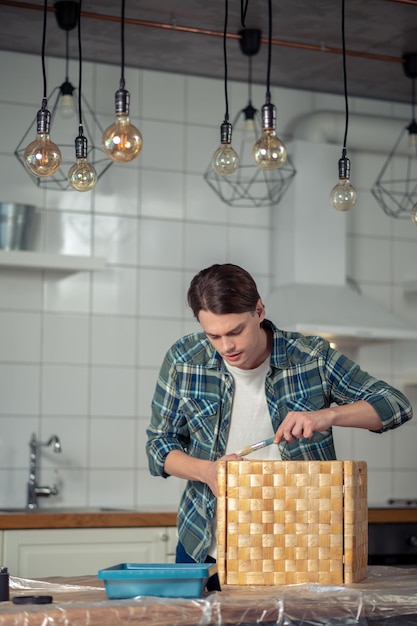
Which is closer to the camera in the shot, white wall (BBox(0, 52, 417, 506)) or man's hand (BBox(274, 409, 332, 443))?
man's hand (BBox(274, 409, 332, 443))

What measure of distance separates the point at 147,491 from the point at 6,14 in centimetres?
217

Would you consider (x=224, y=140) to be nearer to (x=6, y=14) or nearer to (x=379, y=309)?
(x=6, y=14)

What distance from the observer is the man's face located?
2357mm

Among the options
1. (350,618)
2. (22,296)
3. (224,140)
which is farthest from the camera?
(22,296)

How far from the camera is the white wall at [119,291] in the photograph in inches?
175

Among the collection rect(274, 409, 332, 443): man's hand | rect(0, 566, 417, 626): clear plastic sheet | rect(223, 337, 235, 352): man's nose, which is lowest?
rect(0, 566, 417, 626): clear plastic sheet

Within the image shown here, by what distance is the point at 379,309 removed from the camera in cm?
467

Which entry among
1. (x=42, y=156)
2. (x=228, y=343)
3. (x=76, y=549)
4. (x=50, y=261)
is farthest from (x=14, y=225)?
(x=228, y=343)

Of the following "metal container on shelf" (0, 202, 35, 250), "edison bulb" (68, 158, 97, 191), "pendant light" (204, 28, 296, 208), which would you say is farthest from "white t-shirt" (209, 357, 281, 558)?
"pendant light" (204, 28, 296, 208)

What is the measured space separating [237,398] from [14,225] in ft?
6.65

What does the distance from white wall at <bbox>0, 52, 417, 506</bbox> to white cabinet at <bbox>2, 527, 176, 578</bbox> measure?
61cm

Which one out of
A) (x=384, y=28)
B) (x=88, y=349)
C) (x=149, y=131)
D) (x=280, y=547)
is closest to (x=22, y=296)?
(x=88, y=349)

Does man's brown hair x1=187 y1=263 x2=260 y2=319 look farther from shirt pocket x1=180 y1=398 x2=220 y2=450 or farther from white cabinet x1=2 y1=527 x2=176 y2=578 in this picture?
white cabinet x1=2 y1=527 x2=176 y2=578

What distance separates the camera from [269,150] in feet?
9.19
